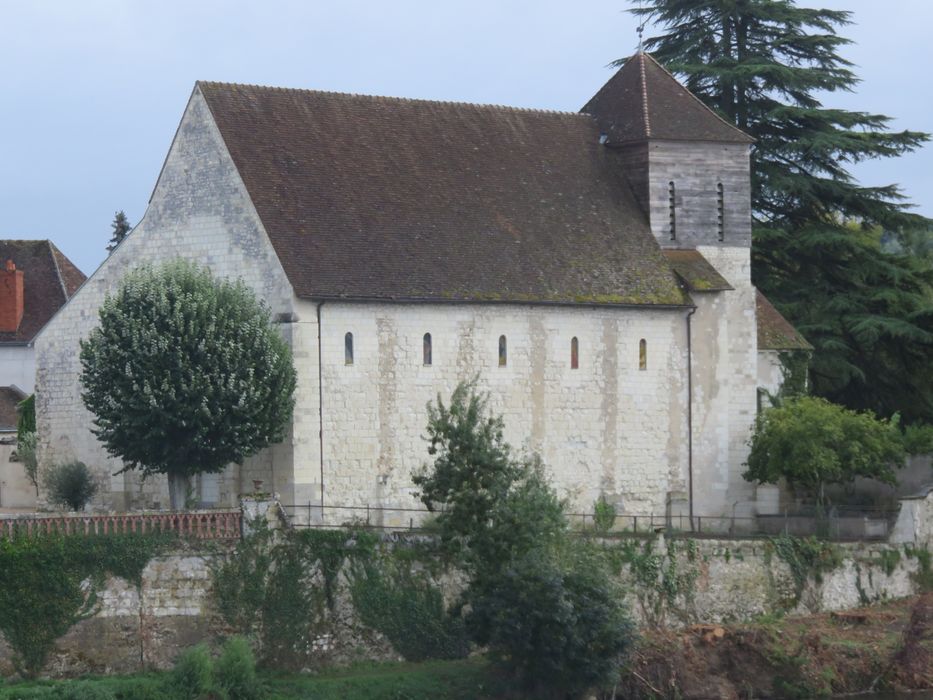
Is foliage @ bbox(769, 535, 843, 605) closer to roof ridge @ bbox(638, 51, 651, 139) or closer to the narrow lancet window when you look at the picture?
the narrow lancet window

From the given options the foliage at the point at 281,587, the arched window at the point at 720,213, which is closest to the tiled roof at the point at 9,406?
the arched window at the point at 720,213

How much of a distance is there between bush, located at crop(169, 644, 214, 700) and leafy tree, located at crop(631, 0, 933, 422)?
26.4 metres

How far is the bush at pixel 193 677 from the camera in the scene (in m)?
41.1

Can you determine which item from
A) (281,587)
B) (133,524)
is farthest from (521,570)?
(133,524)

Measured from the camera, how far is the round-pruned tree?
47.1 m

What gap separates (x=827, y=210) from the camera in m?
66.4

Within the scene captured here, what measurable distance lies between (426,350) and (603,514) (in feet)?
20.8

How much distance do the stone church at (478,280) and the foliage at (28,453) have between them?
3.71 m

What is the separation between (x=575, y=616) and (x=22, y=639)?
11.0 meters

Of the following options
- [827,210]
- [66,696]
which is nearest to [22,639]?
[66,696]

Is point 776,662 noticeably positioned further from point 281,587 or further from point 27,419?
point 27,419

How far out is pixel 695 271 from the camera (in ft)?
186

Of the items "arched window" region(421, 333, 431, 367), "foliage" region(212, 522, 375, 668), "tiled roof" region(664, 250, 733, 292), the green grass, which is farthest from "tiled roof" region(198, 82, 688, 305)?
the green grass

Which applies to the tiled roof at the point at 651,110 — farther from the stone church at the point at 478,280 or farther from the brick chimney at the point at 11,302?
the brick chimney at the point at 11,302
